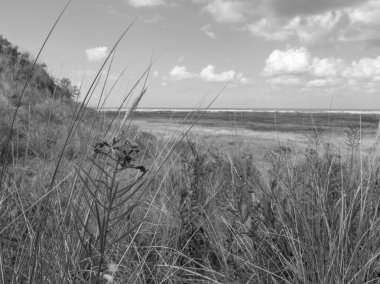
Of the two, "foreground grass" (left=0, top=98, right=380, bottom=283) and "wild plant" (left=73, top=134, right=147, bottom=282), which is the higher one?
"wild plant" (left=73, top=134, right=147, bottom=282)

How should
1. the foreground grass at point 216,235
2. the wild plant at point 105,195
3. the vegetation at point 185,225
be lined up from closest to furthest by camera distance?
the wild plant at point 105,195
the vegetation at point 185,225
the foreground grass at point 216,235

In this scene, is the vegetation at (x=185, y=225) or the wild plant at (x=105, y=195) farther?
the vegetation at (x=185, y=225)

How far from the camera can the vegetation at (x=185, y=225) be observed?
4.59 feet

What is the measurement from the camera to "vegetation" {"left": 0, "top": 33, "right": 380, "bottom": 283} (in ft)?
4.59

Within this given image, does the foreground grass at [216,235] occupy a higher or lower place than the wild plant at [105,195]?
lower

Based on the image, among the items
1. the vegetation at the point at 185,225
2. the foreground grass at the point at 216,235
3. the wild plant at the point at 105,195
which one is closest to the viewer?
the wild plant at the point at 105,195

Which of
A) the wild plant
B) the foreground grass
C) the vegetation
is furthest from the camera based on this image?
the foreground grass

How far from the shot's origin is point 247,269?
6.78 feet

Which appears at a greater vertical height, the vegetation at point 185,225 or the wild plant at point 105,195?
the wild plant at point 105,195

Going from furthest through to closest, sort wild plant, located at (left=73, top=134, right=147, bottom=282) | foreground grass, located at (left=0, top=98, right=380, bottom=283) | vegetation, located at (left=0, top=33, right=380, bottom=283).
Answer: foreground grass, located at (left=0, top=98, right=380, bottom=283)
vegetation, located at (left=0, top=33, right=380, bottom=283)
wild plant, located at (left=73, top=134, right=147, bottom=282)

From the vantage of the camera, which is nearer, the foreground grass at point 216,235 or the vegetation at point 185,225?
the vegetation at point 185,225

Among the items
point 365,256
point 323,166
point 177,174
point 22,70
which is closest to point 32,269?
point 365,256

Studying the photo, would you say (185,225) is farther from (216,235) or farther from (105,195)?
(105,195)

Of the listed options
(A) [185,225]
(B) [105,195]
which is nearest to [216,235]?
(A) [185,225]
